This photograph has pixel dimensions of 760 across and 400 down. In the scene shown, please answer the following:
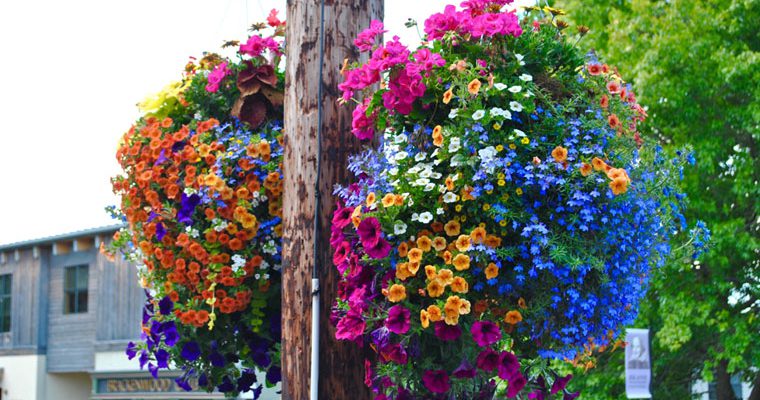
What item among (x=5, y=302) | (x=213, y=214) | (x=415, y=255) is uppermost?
(x=5, y=302)

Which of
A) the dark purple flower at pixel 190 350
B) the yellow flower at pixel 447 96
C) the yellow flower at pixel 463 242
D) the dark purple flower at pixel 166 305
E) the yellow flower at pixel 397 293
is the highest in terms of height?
the yellow flower at pixel 447 96

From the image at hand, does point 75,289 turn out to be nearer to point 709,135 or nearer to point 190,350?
point 709,135

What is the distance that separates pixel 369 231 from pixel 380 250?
0.27ft

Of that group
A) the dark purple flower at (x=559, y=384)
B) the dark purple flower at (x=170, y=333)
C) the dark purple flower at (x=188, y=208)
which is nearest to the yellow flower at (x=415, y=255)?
the dark purple flower at (x=559, y=384)

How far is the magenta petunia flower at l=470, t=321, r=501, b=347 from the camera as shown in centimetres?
338

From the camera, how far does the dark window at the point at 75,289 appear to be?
2841cm

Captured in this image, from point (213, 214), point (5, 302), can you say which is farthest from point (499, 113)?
point (5, 302)

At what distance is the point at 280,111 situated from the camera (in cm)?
463

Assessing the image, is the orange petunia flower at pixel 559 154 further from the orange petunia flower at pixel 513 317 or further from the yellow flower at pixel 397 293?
the yellow flower at pixel 397 293

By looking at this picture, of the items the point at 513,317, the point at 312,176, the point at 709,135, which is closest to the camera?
the point at 513,317

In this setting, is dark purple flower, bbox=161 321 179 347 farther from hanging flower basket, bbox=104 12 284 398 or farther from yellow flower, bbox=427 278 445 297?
yellow flower, bbox=427 278 445 297

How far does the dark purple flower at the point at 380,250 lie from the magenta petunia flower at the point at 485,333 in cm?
39

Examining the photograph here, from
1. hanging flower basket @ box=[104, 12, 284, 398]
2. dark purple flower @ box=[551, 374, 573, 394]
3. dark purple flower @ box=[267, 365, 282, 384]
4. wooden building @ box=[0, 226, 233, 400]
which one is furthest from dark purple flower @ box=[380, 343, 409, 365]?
wooden building @ box=[0, 226, 233, 400]

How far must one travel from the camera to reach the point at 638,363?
41.4 feet
